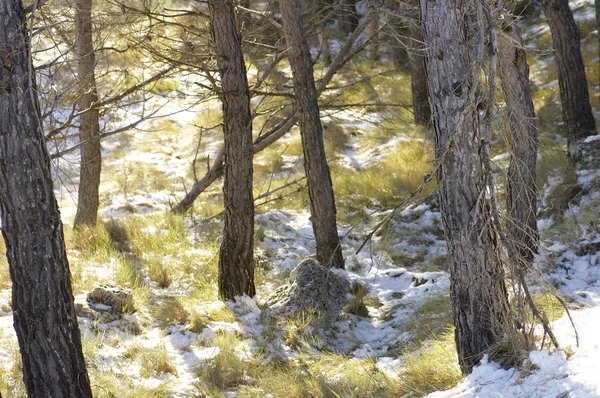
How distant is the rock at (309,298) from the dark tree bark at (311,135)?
604 mm

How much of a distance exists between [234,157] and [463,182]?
121 inches

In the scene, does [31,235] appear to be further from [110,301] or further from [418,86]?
[418,86]

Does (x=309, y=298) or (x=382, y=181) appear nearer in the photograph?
(x=309, y=298)

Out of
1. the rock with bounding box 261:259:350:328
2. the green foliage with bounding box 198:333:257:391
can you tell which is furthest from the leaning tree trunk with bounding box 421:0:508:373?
the rock with bounding box 261:259:350:328

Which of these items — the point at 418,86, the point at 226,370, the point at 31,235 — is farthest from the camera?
the point at 418,86

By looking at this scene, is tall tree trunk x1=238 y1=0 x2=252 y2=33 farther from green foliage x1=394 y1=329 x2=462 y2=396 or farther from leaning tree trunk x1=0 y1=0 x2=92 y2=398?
green foliage x1=394 y1=329 x2=462 y2=396

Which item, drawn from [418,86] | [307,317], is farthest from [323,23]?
[307,317]

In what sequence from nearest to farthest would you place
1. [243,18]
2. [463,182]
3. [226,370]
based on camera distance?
[463,182], [226,370], [243,18]

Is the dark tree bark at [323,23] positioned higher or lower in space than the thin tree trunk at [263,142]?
higher

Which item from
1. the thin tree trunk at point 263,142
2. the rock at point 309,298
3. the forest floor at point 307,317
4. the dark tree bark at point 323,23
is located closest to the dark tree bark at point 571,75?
the forest floor at point 307,317

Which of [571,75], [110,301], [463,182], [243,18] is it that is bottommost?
[110,301]

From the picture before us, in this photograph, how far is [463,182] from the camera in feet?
13.4

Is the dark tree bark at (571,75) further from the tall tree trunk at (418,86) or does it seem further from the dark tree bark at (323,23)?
the dark tree bark at (323,23)

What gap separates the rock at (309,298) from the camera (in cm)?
637
